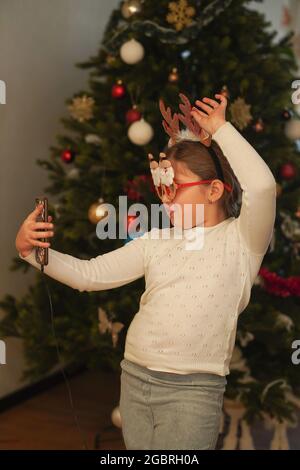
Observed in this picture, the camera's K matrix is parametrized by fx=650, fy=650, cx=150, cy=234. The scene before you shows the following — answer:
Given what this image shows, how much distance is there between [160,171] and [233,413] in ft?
4.04

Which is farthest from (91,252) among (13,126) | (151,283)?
(151,283)

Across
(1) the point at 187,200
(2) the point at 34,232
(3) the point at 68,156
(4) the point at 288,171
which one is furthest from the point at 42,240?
(4) the point at 288,171

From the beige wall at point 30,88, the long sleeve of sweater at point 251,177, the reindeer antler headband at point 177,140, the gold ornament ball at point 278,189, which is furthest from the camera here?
the beige wall at point 30,88

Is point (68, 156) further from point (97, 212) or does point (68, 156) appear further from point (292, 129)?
point (292, 129)

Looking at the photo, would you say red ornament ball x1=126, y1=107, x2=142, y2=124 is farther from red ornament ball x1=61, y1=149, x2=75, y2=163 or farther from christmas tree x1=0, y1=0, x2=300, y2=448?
red ornament ball x1=61, y1=149, x2=75, y2=163

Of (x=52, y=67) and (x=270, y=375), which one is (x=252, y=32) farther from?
(x=270, y=375)

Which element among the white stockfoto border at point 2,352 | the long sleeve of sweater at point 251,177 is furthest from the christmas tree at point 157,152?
the long sleeve of sweater at point 251,177

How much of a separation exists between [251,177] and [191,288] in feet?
0.69

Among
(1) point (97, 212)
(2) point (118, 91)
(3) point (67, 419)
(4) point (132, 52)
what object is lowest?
(3) point (67, 419)

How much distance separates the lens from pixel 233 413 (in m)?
2.11

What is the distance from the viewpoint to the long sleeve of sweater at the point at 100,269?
1137mm

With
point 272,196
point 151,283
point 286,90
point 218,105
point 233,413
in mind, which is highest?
point 286,90

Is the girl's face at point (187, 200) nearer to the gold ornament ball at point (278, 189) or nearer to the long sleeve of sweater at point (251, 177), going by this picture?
the long sleeve of sweater at point (251, 177)

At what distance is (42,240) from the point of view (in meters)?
1.09
